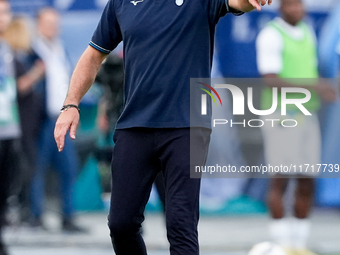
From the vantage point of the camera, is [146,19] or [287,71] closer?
[146,19]

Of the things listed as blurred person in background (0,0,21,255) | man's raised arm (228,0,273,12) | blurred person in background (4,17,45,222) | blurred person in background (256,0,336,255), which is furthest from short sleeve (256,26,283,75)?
blurred person in background (4,17,45,222)

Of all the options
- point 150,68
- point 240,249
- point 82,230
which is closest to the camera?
point 150,68

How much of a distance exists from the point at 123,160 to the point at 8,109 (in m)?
2.77

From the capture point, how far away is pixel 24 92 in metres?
7.57

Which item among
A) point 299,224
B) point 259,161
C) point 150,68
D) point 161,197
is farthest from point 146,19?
point 259,161

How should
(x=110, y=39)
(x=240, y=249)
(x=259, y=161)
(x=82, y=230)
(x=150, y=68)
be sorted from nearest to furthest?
1. (x=150, y=68)
2. (x=110, y=39)
3. (x=240, y=249)
4. (x=82, y=230)
5. (x=259, y=161)

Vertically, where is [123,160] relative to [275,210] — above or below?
above

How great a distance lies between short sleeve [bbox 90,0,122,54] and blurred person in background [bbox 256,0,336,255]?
2.34 meters

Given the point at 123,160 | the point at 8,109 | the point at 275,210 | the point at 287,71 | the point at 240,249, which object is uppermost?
the point at 287,71

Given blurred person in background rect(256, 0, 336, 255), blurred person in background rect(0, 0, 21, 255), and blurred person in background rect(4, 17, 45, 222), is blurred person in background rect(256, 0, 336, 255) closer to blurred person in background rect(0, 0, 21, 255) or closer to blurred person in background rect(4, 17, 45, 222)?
blurred person in background rect(0, 0, 21, 255)

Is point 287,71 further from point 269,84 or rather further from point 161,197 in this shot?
point 161,197

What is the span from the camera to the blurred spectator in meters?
7.41

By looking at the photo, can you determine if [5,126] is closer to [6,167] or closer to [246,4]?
[6,167]

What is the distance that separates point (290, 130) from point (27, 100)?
10.6 ft
